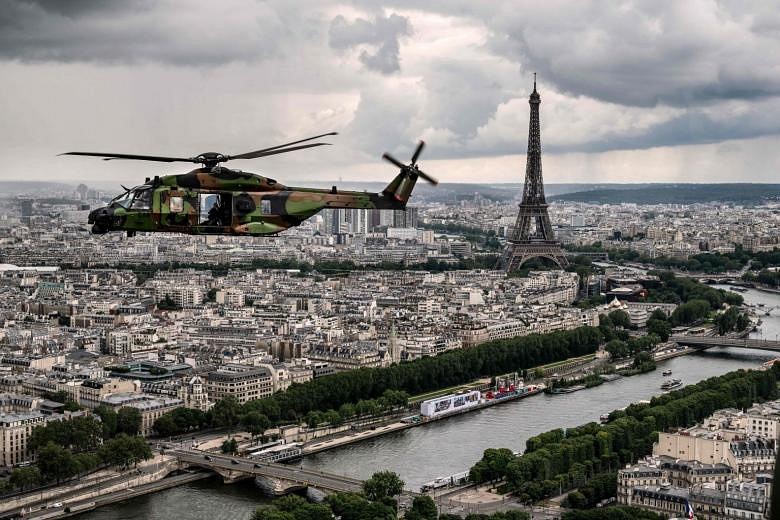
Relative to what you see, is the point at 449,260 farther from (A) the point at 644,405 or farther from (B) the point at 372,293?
(A) the point at 644,405

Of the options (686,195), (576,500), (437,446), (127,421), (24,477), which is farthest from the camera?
(686,195)

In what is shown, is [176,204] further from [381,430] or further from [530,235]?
[530,235]

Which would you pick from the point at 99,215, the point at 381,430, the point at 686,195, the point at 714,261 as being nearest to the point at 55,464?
the point at 381,430

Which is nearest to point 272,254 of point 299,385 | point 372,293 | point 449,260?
point 449,260

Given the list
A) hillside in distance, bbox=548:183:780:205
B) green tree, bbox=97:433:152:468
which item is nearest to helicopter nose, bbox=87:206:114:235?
green tree, bbox=97:433:152:468

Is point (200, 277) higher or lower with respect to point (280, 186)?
lower

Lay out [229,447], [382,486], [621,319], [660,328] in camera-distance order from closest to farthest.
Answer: [382,486], [229,447], [660,328], [621,319]

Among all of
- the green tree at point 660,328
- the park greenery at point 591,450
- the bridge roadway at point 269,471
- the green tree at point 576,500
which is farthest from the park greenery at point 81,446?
the green tree at point 660,328
